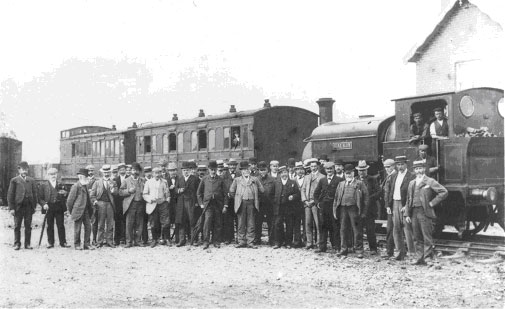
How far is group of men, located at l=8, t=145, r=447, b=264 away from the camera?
9.74m

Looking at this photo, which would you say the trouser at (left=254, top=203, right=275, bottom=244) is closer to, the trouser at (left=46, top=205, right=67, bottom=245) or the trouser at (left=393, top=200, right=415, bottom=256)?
the trouser at (left=393, top=200, right=415, bottom=256)

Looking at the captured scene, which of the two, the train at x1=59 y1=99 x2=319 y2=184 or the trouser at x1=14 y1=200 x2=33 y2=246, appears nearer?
the trouser at x1=14 y1=200 x2=33 y2=246

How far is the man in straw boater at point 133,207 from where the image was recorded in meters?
11.0

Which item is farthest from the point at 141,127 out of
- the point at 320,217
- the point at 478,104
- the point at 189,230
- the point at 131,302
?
the point at 131,302

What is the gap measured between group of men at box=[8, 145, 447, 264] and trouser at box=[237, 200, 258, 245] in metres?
0.02

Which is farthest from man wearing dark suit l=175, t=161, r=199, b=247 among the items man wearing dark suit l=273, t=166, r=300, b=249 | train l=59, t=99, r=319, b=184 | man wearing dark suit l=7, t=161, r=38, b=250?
train l=59, t=99, r=319, b=184

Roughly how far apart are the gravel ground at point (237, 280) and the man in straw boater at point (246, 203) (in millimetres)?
772

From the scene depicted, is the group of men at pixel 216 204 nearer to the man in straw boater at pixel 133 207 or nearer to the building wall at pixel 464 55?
the man in straw boater at pixel 133 207

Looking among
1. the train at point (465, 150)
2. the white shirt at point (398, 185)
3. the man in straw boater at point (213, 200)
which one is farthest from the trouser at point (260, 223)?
the white shirt at point (398, 185)

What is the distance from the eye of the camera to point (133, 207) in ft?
36.5

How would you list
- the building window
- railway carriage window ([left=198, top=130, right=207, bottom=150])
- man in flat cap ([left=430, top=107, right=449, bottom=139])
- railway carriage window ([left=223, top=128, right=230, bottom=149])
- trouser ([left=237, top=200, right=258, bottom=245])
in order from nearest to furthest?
man in flat cap ([left=430, top=107, right=449, bottom=139])
trouser ([left=237, top=200, right=258, bottom=245])
railway carriage window ([left=223, top=128, right=230, bottom=149])
railway carriage window ([left=198, top=130, right=207, bottom=150])
the building window

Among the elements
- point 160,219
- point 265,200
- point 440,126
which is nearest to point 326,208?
point 265,200

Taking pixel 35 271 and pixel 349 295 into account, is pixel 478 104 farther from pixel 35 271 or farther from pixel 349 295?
pixel 35 271

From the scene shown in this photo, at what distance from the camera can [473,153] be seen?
30.9ft
